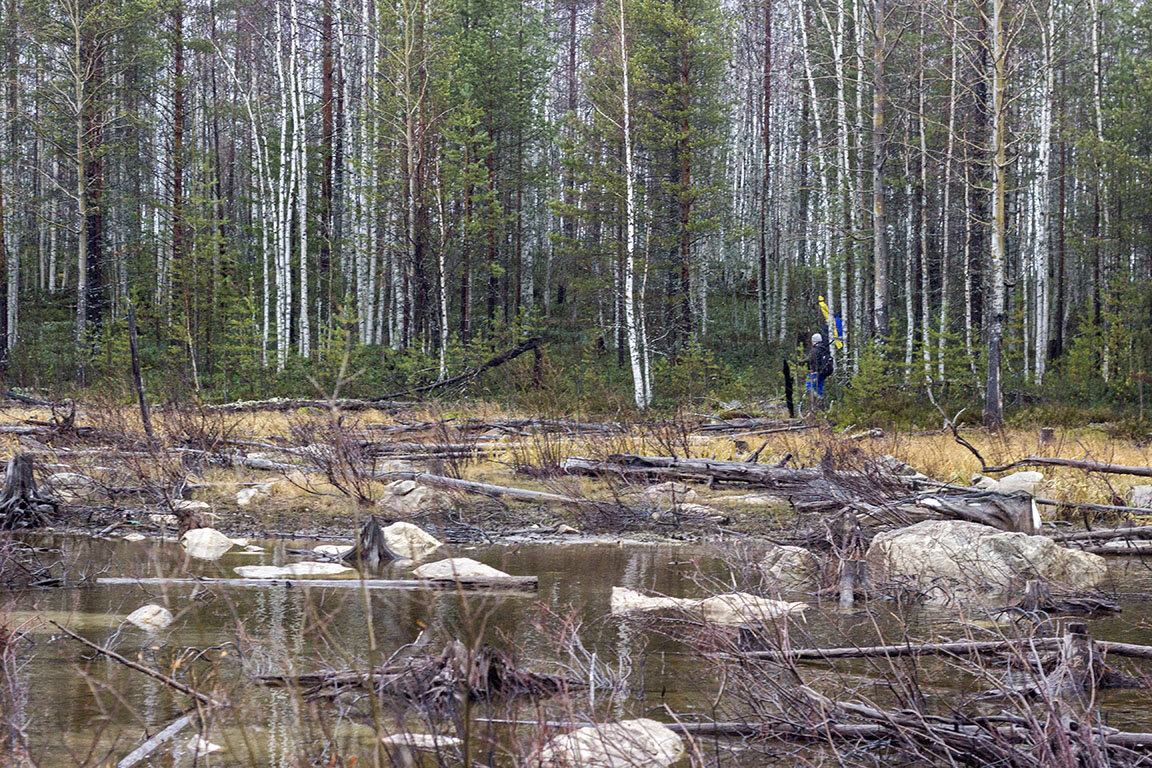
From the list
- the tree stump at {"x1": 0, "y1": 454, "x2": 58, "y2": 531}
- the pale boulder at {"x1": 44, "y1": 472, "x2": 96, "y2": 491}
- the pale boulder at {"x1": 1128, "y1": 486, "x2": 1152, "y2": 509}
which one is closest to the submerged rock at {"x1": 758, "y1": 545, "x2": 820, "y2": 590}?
the pale boulder at {"x1": 1128, "y1": 486, "x2": 1152, "y2": 509}

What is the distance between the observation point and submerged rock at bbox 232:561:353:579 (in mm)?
6871

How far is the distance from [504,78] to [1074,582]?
86.0 feet

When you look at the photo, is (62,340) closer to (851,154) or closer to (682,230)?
(682,230)

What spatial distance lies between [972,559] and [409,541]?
4.44 meters

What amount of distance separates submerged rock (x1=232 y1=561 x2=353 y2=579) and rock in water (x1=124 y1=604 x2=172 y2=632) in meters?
1.08

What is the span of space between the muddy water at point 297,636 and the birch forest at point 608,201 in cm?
873

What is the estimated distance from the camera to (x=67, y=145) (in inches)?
1109

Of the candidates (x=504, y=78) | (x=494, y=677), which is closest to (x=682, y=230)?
(x=504, y=78)

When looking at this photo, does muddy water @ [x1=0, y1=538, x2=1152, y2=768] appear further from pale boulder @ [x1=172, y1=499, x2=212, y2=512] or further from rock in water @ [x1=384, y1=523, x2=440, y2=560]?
pale boulder @ [x1=172, y1=499, x2=212, y2=512]

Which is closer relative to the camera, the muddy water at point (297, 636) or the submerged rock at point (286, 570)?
the muddy water at point (297, 636)

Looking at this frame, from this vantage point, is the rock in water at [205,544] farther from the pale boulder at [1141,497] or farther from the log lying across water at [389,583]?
the pale boulder at [1141,497]

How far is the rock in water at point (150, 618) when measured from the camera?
5613 mm

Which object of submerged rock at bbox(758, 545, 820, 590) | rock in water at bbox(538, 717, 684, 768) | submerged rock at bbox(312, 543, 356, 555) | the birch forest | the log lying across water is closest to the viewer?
rock in water at bbox(538, 717, 684, 768)

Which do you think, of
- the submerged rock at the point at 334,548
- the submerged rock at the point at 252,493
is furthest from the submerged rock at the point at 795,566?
the submerged rock at the point at 252,493
